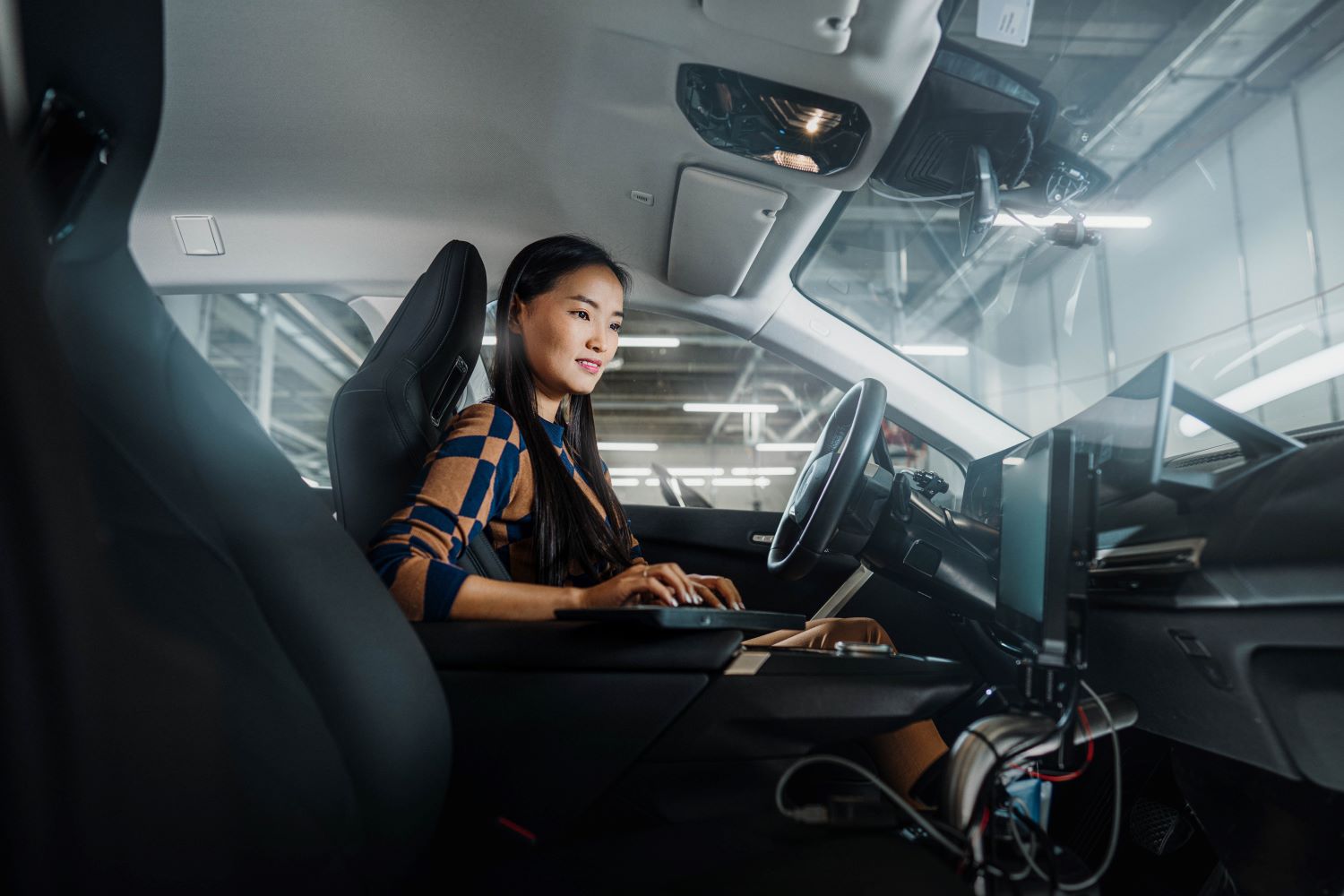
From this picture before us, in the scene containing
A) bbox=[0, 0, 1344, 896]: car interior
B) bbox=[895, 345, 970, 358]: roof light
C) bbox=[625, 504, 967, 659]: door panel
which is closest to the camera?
bbox=[0, 0, 1344, 896]: car interior

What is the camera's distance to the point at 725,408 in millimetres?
5613

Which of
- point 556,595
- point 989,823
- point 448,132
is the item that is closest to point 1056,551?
point 989,823

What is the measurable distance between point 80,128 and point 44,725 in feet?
1.06

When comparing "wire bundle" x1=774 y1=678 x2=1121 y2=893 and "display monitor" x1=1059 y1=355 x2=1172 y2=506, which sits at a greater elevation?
"display monitor" x1=1059 y1=355 x2=1172 y2=506

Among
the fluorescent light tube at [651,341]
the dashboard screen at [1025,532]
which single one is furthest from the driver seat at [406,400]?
the fluorescent light tube at [651,341]

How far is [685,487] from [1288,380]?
1485mm

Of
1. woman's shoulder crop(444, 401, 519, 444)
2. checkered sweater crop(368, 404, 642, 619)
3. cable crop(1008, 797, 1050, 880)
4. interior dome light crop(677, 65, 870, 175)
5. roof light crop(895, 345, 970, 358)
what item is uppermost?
interior dome light crop(677, 65, 870, 175)

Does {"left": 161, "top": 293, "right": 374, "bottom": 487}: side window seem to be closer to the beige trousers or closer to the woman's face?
the woman's face

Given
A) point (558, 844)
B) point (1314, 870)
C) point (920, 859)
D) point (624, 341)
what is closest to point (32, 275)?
point (558, 844)

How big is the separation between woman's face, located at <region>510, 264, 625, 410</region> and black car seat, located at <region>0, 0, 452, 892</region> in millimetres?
760

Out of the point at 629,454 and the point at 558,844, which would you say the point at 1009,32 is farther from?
the point at 629,454

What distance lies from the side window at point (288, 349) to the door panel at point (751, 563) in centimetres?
80

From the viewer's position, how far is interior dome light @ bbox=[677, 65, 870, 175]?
51.9 inches

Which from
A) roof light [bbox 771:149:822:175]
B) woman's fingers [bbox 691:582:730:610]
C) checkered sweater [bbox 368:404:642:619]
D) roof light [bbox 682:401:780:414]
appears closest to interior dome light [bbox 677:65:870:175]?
roof light [bbox 771:149:822:175]
